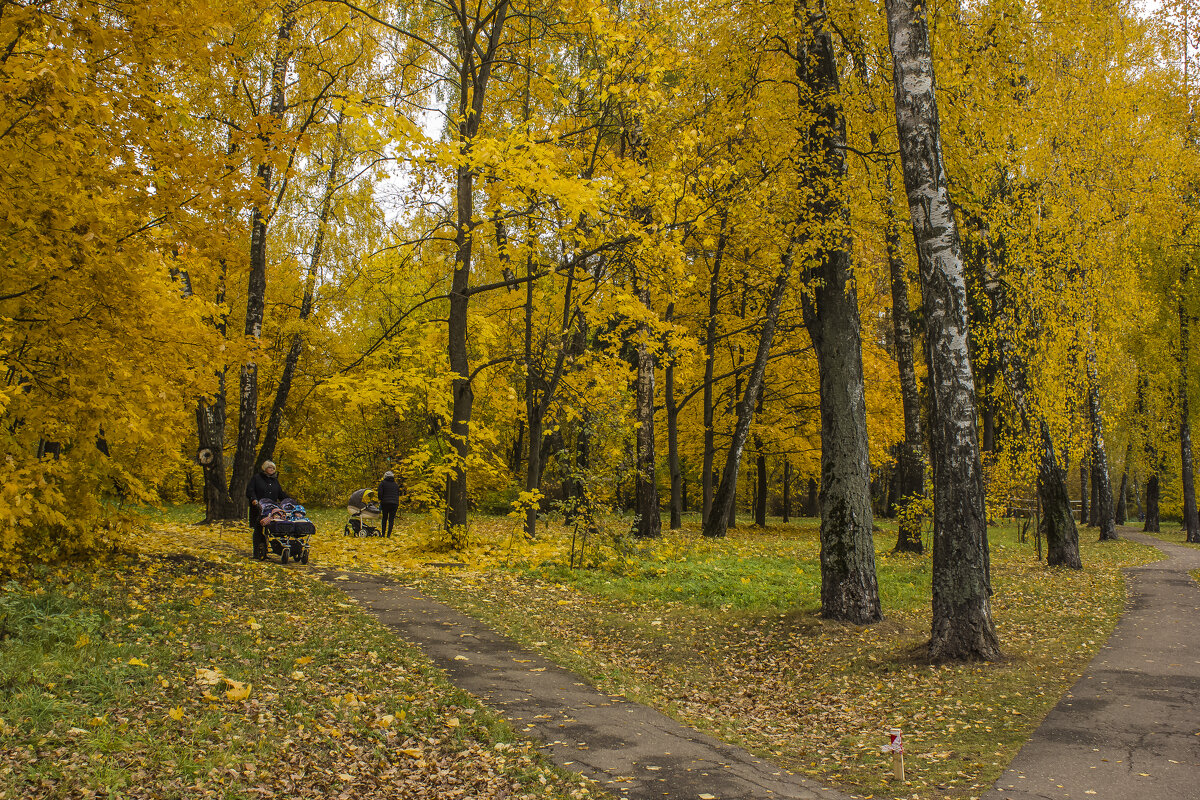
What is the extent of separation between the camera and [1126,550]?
19469 mm

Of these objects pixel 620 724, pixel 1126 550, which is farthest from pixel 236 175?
pixel 1126 550

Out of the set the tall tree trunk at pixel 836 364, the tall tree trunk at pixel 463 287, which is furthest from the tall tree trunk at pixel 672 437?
the tall tree trunk at pixel 836 364

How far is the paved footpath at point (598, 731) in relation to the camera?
4395mm

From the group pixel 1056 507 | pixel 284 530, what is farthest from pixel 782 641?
pixel 1056 507

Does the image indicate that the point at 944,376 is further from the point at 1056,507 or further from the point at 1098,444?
the point at 1098,444

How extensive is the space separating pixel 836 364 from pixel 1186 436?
73.8 feet

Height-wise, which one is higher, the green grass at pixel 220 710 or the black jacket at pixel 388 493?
the black jacket at pixel 388 493

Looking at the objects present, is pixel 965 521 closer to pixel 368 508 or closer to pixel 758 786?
pixel 758 786

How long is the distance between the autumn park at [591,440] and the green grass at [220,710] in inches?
1.3

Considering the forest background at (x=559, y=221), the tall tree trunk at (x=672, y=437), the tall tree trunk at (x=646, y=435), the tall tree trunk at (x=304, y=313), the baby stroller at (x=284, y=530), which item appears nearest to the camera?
the forest background at (x=559, y=221)

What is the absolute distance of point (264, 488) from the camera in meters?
11.0

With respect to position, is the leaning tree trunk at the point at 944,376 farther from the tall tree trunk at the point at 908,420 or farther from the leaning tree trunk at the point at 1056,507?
the leaning tree trunk at the point at 1056,507

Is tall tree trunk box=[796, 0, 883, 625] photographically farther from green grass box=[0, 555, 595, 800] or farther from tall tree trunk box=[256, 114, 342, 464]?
tall tree trunk box=[256, 114, 342, 464]

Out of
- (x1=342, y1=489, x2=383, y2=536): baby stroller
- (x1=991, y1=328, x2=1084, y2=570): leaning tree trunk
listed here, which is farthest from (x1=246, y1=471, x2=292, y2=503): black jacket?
(x1=991, y1=328, x2=1084, y2=570): leaning tree trunk
